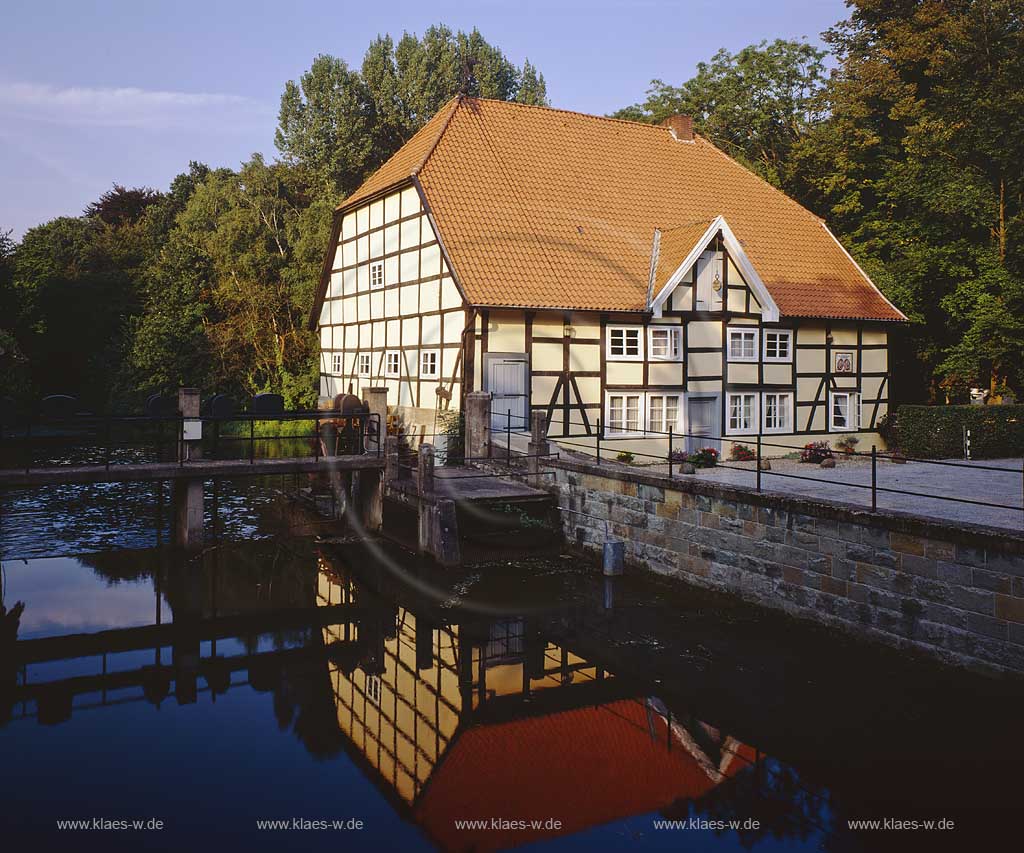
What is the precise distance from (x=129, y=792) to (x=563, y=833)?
3643mm

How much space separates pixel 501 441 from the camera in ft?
61.6

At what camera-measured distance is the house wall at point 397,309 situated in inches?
852

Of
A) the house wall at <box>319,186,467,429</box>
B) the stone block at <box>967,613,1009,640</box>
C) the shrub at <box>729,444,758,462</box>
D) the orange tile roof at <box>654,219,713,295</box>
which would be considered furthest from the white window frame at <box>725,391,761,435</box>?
the stone block at <box>967,613,1009,640</box>

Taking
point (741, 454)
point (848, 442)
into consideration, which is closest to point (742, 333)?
point (741, 454)

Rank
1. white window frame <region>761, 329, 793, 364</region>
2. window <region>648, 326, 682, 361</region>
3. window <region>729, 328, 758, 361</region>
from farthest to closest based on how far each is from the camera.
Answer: white window frame <region>761, 329, 793, 364</region>, window <region>729, 328, 758, 361</region>, window <region>648, 326, 682, 361</region>

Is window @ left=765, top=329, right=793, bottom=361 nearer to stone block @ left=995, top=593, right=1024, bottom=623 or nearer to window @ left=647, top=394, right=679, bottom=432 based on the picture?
window @ left=647, top=394, right=679, bottom=432

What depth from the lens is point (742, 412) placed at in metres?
23.7

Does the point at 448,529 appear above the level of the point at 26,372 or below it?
below

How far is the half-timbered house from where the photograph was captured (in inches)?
832

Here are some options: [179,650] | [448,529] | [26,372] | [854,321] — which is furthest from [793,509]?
[26,372]

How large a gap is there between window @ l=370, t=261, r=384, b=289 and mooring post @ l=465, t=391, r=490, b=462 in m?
8.49

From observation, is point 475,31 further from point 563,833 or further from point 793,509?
point 563,833

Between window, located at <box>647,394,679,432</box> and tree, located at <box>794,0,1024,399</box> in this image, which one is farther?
tree, located at <box>794,0,1024,399</box>

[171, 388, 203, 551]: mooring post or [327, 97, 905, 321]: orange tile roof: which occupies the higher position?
[327, 97, 905, 321]: orange tile roof
